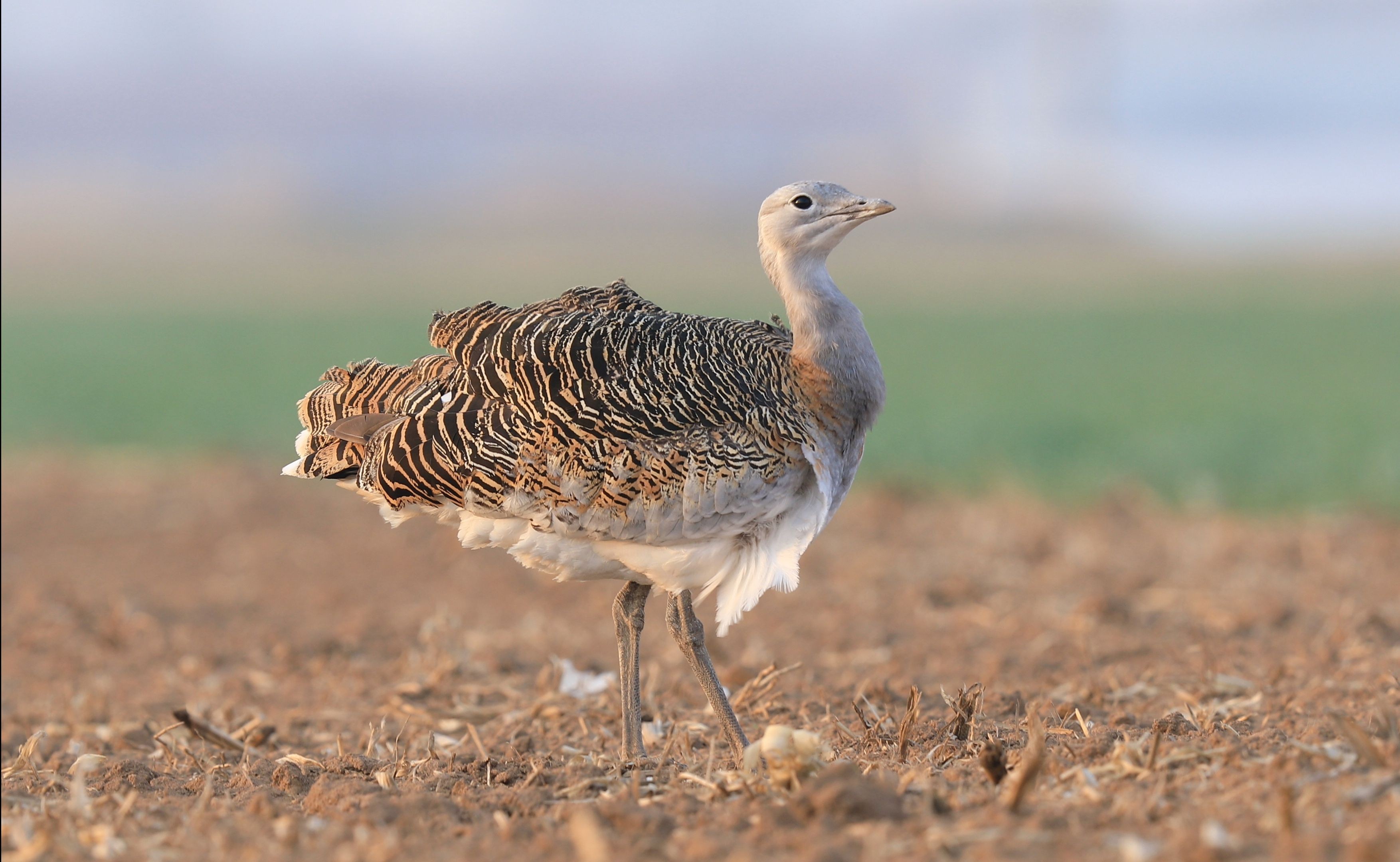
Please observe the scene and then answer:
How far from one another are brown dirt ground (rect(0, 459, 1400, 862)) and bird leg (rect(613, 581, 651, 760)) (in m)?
0.15

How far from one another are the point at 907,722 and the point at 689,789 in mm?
720

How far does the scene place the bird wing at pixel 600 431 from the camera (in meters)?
3.93

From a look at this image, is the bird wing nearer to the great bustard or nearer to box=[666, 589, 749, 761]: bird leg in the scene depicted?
the great bustard

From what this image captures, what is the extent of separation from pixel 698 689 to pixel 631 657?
1182 millimetres

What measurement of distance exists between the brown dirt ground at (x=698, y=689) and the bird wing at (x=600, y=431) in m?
0.70

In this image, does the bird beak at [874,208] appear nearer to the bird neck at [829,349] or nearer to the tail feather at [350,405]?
the bird neck at [829,349]

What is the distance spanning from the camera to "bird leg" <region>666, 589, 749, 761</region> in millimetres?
4121

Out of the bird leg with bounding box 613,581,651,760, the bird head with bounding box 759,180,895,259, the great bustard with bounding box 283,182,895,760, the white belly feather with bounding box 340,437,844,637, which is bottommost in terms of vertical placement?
the bird leg with bounding box 613,581,651,760

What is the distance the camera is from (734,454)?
3.92m

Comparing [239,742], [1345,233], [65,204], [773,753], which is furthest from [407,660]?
[65,204]

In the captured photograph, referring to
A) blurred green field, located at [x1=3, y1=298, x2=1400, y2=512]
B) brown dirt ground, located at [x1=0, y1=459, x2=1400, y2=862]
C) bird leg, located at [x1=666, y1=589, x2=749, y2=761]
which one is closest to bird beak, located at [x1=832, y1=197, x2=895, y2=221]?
bird leg, located at [x1=666, y1=589, x2=749, y2=761]

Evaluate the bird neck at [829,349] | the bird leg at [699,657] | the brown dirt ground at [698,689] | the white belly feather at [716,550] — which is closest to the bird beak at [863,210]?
the bird neck at [829,349]

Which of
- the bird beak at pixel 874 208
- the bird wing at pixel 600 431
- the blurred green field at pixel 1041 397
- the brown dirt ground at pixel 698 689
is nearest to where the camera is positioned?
the brown dirt ground at pixel 698 689

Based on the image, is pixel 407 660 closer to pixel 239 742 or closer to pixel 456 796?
pixel 239 742
